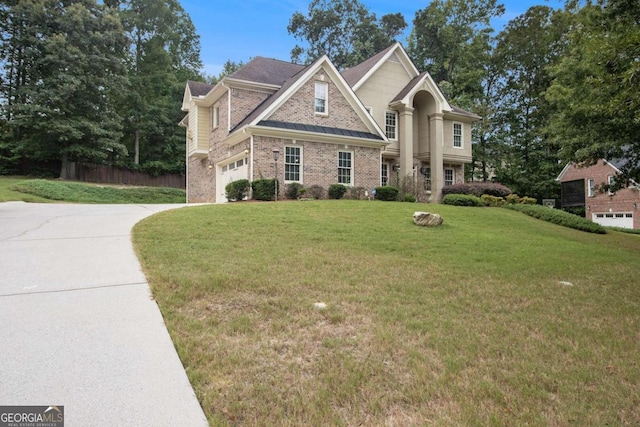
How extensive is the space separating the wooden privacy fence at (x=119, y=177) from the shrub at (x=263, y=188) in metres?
21.6

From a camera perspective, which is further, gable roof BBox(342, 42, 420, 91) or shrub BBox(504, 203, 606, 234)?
gable roof BBox(342, 42, 420, 91)

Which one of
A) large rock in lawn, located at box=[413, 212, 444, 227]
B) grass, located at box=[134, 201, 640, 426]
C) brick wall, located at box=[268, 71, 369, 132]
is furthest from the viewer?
brick wall, located at box=[268, 71, 369, 132]

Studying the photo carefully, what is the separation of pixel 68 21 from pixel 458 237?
3292 centimetres

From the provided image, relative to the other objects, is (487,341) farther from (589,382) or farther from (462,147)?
(462,147)

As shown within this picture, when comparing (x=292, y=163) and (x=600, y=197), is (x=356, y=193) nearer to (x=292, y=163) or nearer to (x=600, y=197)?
(x=292, y=163)

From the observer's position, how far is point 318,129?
58.5ft

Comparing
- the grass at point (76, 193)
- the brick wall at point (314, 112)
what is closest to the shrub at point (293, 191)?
the brick wall at point (314, 112)

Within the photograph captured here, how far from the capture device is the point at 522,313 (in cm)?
463

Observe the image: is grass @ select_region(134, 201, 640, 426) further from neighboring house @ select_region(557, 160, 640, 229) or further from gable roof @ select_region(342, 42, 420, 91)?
neighboring house @ select_region(557, 160, 640, 229)

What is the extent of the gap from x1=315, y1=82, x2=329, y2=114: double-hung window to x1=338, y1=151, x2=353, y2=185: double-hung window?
2235 millimetres

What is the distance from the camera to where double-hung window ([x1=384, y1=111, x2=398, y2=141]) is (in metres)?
22.7

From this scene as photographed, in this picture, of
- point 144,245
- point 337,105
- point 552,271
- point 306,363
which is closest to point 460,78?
point 337,105

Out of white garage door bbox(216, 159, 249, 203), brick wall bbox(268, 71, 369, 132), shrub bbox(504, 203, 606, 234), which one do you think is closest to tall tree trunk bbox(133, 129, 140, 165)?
white garage door bbox(216, 159, 249, 203)

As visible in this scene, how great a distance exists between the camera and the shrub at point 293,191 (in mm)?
16625
